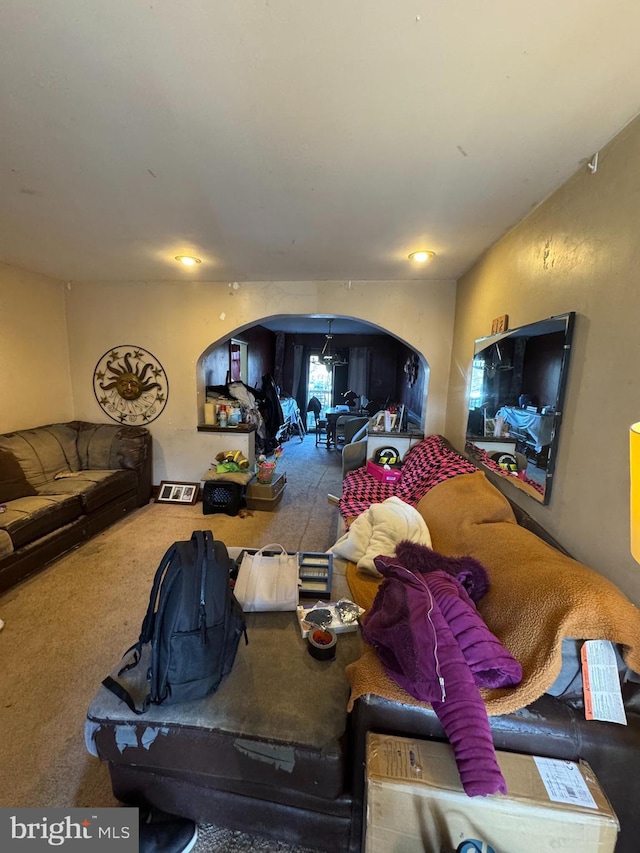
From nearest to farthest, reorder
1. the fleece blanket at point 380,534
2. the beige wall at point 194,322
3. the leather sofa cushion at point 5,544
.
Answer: the fleece blanket at point 380,534
the leather sofa cushion at point 5,544
the beige wall at point 194,322

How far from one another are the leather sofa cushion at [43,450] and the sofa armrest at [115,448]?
98 mm

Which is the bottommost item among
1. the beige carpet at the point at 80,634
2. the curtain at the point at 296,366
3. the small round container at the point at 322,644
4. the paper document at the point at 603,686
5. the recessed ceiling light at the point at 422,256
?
the beige carpet at the point at 80,634

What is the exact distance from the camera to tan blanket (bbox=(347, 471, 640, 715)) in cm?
92

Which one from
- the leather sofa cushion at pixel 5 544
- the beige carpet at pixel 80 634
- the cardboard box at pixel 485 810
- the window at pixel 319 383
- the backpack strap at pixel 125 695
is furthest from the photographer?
the window at pixel 319 383

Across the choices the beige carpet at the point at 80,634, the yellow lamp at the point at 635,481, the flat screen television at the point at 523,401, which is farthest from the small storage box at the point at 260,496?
the yellow lamp at the point at 635,481

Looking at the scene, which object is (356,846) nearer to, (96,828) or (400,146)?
(96,828)

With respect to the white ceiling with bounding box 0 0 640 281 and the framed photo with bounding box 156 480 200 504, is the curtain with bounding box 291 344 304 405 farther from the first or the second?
the white ceiling with bounding box 0 0 640 281

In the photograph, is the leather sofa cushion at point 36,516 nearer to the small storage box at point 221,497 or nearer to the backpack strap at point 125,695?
the small storage box at point 221,497

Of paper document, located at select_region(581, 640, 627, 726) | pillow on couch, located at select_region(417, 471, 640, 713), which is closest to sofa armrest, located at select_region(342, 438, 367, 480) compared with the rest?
pillow on couch, located at select_region(417, 471, 640, 713)

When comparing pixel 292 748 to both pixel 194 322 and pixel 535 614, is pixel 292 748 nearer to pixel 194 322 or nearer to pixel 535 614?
pixel 535 614

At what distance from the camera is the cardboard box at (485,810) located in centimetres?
81

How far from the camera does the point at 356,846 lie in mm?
1016

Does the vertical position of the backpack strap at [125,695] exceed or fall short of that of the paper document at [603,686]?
it falls short

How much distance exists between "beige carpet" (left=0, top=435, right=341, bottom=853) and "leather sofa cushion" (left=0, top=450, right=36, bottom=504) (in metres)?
0.60
